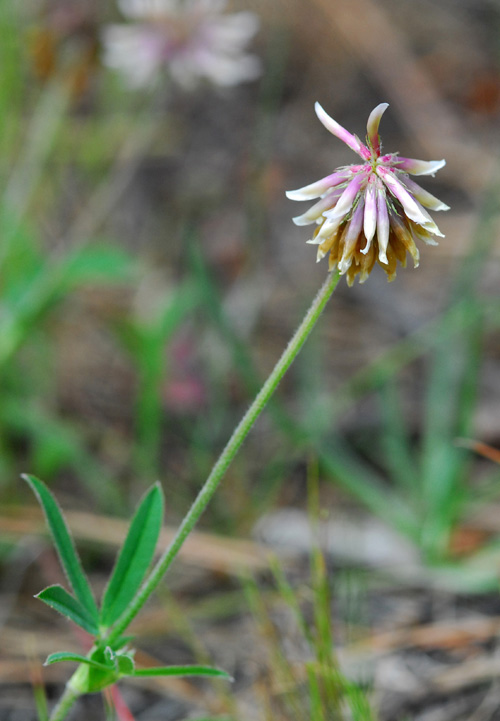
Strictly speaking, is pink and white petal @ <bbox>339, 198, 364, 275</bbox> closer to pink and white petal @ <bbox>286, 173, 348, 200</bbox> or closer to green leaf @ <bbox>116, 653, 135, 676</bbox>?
pink and white petal @ <bbox>286, 173, 348, 200</bbox>

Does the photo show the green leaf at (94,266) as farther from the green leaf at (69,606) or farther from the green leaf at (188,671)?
the green leaf at (188,671)

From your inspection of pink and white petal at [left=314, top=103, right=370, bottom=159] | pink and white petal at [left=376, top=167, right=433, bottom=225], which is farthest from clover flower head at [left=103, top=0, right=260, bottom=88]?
pink and white petal at [left=376, top=167, right=433, bottom=225]

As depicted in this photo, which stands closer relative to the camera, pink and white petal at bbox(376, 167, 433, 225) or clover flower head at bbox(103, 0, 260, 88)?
pink and white petal at bbox(376, 167, 433, 225)

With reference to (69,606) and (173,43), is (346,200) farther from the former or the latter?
(173,43)

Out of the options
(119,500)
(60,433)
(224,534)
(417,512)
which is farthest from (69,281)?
(417,512)

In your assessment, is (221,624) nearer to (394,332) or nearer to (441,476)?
(441,476)

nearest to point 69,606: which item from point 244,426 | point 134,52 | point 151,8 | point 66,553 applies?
point 66,553
